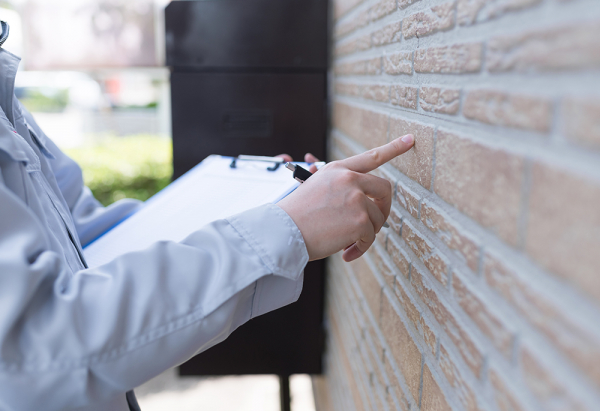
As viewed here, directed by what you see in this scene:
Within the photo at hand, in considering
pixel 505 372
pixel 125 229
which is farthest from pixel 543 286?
pixel 125 229

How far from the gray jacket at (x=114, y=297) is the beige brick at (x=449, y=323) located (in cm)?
29

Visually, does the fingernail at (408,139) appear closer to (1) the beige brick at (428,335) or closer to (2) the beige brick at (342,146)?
(1) the beige brick at (428,335)

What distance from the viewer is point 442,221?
980mm

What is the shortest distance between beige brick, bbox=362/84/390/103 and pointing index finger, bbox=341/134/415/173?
1.01 feet

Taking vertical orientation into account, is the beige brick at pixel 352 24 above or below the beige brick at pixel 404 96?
above

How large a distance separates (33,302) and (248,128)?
1.83 m

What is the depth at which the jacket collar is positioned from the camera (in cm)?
117

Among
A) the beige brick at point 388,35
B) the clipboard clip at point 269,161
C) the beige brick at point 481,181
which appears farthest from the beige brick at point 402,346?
the beige brick at point 388,35

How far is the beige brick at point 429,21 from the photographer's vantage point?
0.92m

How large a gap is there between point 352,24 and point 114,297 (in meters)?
1.49

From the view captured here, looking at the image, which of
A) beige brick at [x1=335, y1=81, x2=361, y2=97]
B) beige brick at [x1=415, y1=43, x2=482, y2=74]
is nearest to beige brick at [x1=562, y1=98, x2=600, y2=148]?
beige brick at [x1=415, y1=43, x2=482, y2=74]

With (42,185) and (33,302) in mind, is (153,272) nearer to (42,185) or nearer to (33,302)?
(33,302)

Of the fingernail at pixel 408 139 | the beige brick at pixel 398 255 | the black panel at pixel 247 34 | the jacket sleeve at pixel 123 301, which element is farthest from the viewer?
the black panel at pixel 247 34

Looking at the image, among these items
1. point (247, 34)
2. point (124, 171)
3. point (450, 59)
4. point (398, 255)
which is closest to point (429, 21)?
point (450, 59)
